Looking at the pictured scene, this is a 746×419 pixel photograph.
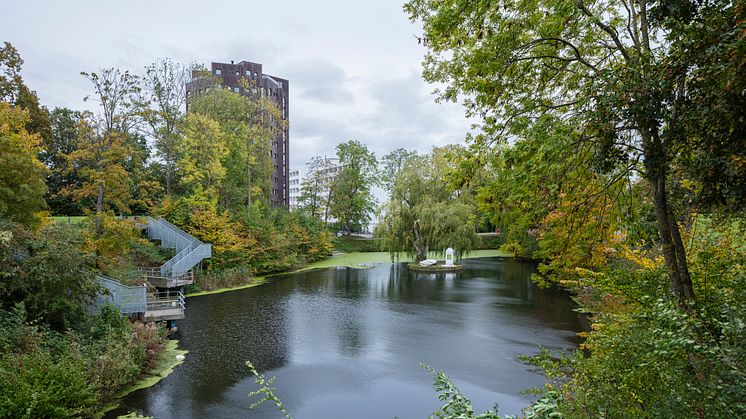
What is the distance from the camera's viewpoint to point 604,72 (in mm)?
4426

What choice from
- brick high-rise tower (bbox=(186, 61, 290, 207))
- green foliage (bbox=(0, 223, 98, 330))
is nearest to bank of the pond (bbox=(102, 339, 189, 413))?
green foliage (bbox=(0, 223, 98, 330))

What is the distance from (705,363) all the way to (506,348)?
1021cm

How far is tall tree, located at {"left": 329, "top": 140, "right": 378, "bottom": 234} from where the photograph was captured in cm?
4666

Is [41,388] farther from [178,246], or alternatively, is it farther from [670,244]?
[178,246]

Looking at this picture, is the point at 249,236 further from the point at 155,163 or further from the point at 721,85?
the point at 721,85

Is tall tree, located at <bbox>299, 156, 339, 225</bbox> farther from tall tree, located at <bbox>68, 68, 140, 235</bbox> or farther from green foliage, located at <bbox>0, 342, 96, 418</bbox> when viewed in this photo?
green foliage, located at <bbox>0, 342, 96, 418</bbox>

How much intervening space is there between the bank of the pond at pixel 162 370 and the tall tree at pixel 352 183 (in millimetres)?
33440

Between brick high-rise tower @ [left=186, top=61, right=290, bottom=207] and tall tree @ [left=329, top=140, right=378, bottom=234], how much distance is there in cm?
689

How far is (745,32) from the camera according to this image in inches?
117

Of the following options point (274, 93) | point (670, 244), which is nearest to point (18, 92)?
point (670, 244)

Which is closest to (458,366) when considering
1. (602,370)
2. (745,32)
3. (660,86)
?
(602,370)

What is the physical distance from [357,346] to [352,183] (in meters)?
34.5

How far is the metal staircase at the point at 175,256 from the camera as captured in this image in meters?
18.4

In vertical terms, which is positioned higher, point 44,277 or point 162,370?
point 44,277
